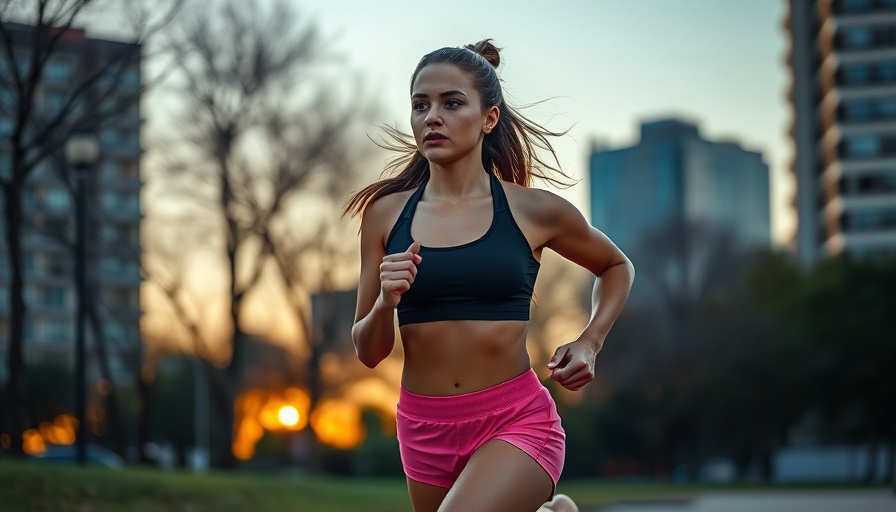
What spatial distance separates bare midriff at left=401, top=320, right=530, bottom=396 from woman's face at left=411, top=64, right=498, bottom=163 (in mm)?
581

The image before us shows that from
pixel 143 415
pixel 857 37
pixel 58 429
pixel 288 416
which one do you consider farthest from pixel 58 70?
pixel 857 37

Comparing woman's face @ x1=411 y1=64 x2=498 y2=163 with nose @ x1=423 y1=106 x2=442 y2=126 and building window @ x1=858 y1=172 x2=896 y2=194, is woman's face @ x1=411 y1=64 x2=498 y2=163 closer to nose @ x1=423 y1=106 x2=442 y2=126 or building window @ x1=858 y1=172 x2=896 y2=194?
nose @ x1=423 y1=106 x2=442 y2=126

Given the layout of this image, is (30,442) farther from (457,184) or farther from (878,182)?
(878,182)

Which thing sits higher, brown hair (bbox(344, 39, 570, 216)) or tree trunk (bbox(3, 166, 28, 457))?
brown hair (bbox(344, 39, 570, 216))

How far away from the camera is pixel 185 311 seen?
3038cm

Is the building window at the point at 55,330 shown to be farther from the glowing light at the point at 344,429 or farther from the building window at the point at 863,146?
the building window at the point at 863,146

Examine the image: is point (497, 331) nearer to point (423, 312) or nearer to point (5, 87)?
point (423, 312)

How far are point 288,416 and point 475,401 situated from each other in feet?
83.6

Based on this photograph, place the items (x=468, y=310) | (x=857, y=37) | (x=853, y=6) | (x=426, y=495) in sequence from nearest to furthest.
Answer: (x=468, y=310)
(x=426, y=495)
(x=857, y=37)
(x=853, y=6)

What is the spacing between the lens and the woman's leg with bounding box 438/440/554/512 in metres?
4.30

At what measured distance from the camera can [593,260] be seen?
15.9 feet

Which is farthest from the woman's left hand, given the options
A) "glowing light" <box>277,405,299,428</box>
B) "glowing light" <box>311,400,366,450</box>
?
"glowing light" <box>311,400,366,450</box>

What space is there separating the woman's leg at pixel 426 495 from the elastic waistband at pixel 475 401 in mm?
248

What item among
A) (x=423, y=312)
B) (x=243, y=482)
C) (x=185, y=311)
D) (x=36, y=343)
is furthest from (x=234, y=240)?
(x=36, y=343)
